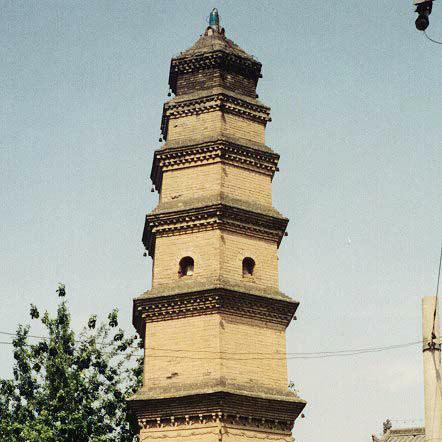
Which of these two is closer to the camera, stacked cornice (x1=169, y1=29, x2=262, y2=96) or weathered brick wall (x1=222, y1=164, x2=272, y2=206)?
weathered brick wall (x1=222, y1=164, x2=272, y2=206)

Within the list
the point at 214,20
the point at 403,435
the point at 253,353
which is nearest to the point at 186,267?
the point at 253,353

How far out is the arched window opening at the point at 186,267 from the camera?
19219mm

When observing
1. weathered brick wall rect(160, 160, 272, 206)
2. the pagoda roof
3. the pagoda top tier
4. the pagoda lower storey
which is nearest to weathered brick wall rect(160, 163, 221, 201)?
weathered brick wall rect(160, 160, 272, 206)

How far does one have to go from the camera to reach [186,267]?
19.4 m

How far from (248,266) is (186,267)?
1490 millimetres

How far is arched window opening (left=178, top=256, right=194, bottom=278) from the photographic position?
1922 cm

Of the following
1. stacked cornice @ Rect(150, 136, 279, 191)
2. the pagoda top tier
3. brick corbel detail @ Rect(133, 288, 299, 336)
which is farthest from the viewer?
the pagoda top tier

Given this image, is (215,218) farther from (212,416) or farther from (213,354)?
(212,416)

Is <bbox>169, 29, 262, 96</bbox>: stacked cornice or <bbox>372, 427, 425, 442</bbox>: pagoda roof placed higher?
<bbox>169, 29, 262, 96</bbox>: stacked cornice

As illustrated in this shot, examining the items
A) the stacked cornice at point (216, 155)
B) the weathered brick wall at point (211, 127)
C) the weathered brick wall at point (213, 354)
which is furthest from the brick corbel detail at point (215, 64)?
the weathered brick wall at point (213, 354)

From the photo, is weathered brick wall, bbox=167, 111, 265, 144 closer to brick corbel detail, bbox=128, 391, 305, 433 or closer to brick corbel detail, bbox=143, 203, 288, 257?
brick corbel detail, bbox=143, 203, 288, 257

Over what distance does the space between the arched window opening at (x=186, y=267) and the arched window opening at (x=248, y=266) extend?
1.25m

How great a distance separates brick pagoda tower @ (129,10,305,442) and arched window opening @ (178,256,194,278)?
0.03m

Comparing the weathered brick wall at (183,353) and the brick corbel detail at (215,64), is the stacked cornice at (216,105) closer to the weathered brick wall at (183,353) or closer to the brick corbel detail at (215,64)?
the brick corbel detail at (215,64)
